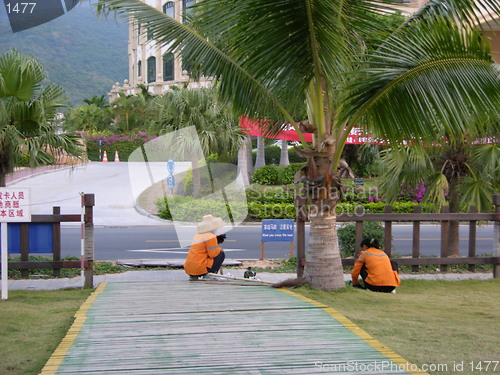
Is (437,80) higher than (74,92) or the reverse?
the reverse

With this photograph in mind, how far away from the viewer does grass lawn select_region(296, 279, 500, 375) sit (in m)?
5.40

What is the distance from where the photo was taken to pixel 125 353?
523 centimetres

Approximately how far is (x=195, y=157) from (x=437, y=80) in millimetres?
15968

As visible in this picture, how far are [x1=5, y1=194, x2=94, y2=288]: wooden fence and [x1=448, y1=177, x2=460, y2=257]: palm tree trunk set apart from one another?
793 cm

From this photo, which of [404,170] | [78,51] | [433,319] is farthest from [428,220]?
[78,51]

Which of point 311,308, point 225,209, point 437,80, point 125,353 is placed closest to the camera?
point 125,353

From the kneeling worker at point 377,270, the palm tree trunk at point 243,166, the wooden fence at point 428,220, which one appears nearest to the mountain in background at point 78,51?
the palm tree trunk at point 243,166

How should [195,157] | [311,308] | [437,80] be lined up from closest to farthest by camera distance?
[311,308], [437,80], [195,157]

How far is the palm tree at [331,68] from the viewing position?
7801 millimetres

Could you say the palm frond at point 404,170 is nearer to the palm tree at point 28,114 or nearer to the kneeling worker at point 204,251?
the kneeling worker at point 204,251

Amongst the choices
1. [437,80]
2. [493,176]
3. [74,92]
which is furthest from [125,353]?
[74,92]

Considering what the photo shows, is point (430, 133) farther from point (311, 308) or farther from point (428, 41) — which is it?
point (311, 308)

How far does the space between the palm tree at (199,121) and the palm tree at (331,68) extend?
13.4 meters

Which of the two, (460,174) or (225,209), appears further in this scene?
(225,209)
